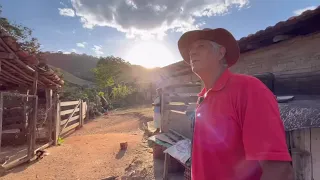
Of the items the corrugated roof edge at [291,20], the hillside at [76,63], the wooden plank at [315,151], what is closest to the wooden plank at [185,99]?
the corrugated roof edge at [291,20]

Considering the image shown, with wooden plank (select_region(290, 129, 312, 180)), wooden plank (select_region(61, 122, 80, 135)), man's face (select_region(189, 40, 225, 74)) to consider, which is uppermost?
man's face (select_region(189, 40, 225, 74))

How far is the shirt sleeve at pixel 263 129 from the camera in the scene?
98cm

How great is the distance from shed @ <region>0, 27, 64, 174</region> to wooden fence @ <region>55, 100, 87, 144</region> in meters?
0.71

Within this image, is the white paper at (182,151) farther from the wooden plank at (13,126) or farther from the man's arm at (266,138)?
the wooden plank at (13,126)

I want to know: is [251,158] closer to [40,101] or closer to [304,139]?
[304,139]

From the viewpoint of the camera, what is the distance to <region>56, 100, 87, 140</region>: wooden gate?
1022cm

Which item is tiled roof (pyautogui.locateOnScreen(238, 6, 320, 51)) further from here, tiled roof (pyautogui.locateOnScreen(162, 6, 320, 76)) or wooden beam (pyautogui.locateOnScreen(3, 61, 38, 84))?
wooden beam (pyautogui.locateOnScreen(3, 61, 38, 84))

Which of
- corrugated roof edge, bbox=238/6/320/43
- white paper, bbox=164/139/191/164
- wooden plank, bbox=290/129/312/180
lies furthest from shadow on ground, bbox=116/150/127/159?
wooden plank, bbox=290/129/312/180

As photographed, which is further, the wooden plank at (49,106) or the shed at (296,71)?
the wooden plank at (49,106)

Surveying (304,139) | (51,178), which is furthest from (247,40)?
(51,178)

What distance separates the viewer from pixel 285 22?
3236 mm

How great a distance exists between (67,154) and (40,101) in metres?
3.34

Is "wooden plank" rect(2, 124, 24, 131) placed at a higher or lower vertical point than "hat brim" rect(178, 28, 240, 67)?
lower

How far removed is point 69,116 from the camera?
11523 millimetres
